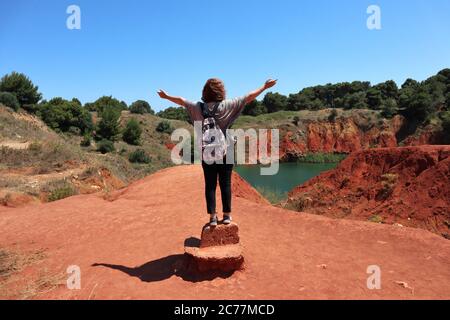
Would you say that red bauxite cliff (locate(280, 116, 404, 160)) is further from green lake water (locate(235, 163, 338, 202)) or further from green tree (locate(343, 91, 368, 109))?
green tree (locate(343, 91, 368, 109))

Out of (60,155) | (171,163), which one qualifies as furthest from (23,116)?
(60,155)

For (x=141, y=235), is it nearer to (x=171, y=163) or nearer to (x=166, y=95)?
(x=166, y=95)

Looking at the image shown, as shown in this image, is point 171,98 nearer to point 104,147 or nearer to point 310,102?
point 104,147

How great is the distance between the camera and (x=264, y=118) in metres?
52.0

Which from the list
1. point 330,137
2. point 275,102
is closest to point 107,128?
point 330,137

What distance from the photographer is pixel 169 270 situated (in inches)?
172

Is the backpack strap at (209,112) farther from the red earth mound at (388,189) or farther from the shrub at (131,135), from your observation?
the shrub at (131,135)

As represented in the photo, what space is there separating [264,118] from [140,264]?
4848 cm

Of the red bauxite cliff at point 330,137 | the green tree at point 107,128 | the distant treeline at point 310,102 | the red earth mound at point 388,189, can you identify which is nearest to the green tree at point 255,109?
the distant treeline at point 310,102

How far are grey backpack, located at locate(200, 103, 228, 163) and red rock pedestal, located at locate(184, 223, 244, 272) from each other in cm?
98

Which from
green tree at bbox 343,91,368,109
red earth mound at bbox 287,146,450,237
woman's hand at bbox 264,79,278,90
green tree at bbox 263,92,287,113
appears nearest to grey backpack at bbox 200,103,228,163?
woman's hand at bbox 264,79,278,90

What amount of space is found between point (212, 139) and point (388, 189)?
11.8 meters

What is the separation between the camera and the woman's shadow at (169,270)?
13.5 ft
